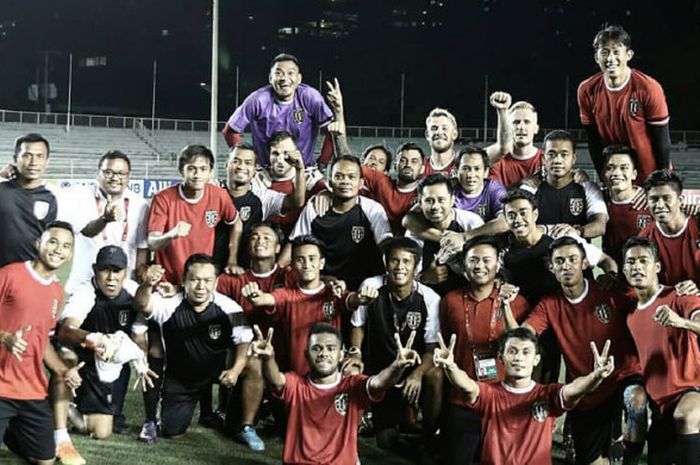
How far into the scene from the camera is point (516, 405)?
190 inches

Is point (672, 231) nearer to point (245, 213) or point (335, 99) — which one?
point (335, 99)

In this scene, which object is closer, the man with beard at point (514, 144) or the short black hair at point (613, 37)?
the short black hair at point (613, 37)

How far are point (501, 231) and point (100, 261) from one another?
262 cm

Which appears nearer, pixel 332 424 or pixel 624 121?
pixel 332 424

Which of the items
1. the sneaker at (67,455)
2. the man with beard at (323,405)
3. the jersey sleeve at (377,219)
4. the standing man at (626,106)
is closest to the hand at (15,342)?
the sneaker at (67,455)

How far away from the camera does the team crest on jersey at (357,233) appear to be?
6.17 metres

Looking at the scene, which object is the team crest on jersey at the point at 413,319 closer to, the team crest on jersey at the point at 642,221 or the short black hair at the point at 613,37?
the team crest on jersey at the point at 642,221

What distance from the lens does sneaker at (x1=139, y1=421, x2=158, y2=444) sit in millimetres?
5711

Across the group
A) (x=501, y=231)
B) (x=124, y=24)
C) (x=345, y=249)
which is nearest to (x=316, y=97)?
(x=345, y=249)

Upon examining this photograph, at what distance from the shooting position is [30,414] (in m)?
5.08

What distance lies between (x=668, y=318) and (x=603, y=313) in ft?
2.12

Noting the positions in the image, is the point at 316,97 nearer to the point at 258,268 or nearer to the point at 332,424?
the point at 258,268

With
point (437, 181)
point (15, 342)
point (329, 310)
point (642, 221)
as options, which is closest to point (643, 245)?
point (642, 221)

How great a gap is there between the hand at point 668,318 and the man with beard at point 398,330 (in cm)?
136
